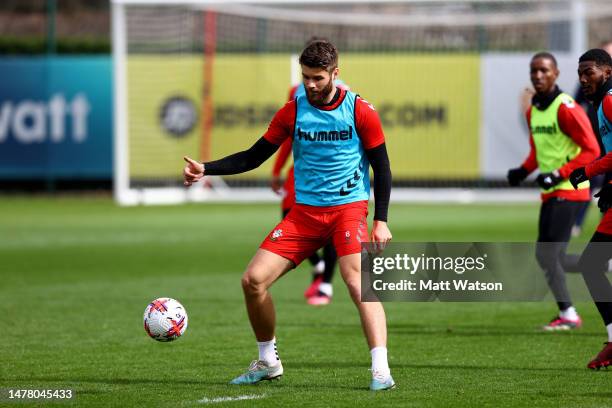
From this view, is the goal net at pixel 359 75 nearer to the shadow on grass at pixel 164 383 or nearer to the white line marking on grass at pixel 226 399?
the shadow on grass at pixel 164 383

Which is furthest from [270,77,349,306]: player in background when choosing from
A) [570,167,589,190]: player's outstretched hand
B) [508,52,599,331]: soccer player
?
[570,167,589,190]: player's outstretched hand

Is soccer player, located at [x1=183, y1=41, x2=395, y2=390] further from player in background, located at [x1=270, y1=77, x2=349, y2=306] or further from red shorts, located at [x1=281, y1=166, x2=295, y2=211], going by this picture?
player in background, located at [x1=270, y1=77, x2=349, y2=306]

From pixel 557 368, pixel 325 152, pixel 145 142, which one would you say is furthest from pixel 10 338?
pixel 145 142

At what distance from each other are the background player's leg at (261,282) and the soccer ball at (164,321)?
2.31 feet

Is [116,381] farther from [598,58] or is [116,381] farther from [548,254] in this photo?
[548,254]

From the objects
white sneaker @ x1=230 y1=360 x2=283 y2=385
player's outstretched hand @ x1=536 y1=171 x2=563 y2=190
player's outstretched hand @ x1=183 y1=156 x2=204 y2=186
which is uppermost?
player's outstretched hand @ x1=183 y1=156 x2=204 y2=186

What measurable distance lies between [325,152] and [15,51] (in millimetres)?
23616

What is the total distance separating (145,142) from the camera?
24.8 m

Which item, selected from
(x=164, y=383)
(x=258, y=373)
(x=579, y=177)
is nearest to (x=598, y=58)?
(x=579, y=177)

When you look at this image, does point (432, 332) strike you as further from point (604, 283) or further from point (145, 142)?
point (145, 142)

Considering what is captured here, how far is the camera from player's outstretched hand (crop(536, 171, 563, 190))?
32.7 ft

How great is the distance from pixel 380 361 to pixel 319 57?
185 cm

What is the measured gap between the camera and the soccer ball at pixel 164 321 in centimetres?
821

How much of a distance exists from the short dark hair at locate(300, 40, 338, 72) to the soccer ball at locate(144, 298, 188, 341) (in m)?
2.02
